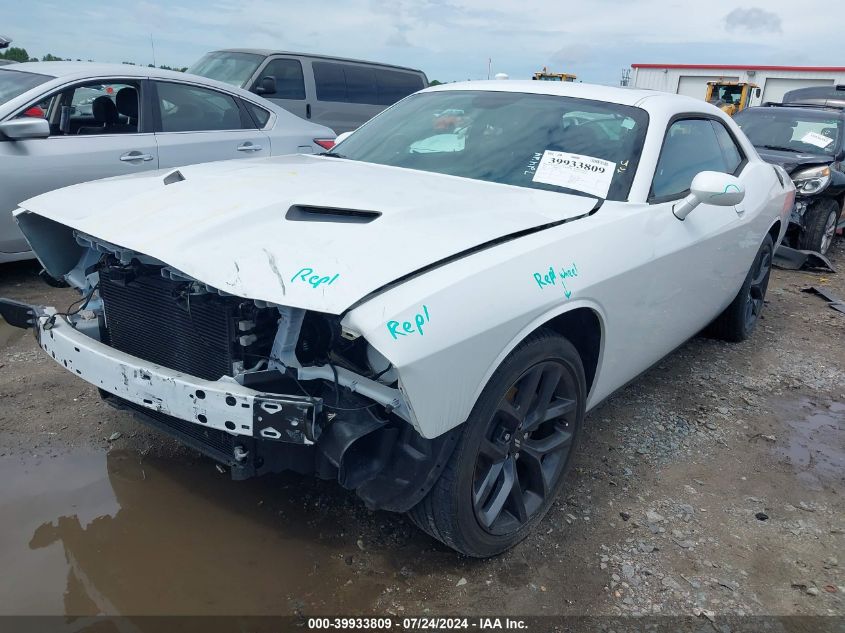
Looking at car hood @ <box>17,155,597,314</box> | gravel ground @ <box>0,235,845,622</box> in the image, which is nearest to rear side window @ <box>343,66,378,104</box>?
gravel ground @ <box>0,235,845,622</box>

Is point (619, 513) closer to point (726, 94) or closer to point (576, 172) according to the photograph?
point (576, 172)

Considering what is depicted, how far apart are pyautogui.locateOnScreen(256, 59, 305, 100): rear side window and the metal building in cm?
2295

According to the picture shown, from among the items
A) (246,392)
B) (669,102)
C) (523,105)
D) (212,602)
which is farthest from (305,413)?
(669,102)

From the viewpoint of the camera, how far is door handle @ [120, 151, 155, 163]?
5.01 metres

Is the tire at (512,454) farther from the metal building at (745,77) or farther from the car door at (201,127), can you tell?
the metal building at (745,77)

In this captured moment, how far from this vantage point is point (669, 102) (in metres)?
3.34

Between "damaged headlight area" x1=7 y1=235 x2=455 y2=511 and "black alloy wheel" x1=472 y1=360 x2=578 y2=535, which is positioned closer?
"damaged headlight area" x1=7 y1=235 x2=455 y2=511

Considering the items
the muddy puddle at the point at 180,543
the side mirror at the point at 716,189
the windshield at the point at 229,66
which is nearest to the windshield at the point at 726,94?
the windshield at the point at 229,66

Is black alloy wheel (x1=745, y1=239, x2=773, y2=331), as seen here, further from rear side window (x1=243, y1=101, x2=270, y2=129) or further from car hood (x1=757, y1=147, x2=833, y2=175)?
rear side window (x1=243, y1=101, x2=270, y2=129)

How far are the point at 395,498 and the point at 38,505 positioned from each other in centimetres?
144

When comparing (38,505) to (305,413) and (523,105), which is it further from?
(523,105)

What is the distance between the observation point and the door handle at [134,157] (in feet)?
16.4

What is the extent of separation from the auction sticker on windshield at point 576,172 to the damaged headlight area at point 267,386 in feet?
4.18

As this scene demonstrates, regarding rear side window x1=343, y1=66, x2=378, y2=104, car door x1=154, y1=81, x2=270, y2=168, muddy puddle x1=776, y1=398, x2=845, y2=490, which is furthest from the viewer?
rear side window x1=343, y1=66, x2=378, y2=104
